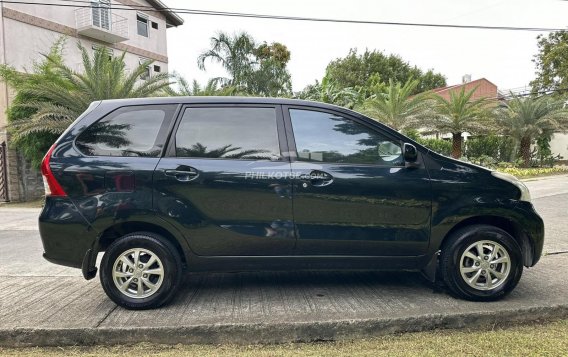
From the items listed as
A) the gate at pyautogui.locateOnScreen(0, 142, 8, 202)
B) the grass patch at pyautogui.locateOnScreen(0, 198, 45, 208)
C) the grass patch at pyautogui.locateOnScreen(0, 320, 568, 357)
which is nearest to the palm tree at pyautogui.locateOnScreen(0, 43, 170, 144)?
the gate at pyautogui.locateOnScreen(0, 142, 8, 202)

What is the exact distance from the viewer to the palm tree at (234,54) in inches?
928

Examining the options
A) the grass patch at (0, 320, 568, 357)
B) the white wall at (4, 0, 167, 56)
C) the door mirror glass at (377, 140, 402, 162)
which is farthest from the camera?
the white wall at (4, 0, 167, 56)

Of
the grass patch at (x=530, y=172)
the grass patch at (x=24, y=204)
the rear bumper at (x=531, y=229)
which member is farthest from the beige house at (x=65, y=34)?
the grass patch at (x=530, y=172)

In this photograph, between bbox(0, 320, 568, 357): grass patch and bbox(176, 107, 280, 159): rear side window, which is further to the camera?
bbox(176, 107, 280, 159): rear side window

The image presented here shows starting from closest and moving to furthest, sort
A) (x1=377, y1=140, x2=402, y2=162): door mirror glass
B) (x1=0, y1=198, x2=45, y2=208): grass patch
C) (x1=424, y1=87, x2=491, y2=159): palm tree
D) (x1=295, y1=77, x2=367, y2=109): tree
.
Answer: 1. (x1=377, y1=140, x2=402, y2=162): door mirror glass
2. (x1=0, y1=198, x2=45, y2=208): grass patch
3. (x1=424, y1=87, x2=491, y2=159): palm tree
4. (x1=295, y1=77, x2=367, y2=109): tree

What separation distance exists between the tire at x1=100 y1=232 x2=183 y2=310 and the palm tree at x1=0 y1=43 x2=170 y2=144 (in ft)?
36.9

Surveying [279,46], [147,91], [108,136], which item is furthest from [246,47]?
[108,136]

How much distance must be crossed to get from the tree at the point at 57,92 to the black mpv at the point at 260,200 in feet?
36.2

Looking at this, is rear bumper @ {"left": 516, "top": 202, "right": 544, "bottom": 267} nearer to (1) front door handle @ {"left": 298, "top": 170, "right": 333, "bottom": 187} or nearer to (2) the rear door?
(1) front door handle @ {"left": 298, "top": 170, "right": 333, "bottom": 187}

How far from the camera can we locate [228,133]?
147 inches

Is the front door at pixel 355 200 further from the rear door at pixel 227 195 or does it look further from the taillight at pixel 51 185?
the taillight at pixel 51 185

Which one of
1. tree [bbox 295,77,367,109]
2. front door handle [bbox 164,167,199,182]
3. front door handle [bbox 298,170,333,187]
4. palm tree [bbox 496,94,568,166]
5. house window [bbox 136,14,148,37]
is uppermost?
house window [bbox 136,14,148,37]

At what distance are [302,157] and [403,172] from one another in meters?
0.86

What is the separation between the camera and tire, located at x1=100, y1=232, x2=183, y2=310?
11.7 feet
